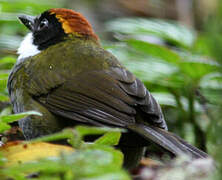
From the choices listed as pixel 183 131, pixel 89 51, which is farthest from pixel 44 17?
pixel 183 131

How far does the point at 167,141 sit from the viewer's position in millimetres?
3027

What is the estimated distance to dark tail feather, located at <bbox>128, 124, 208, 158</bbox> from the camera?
295 centimetres

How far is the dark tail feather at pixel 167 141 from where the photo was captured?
9.69 ft

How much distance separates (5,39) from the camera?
5496mm

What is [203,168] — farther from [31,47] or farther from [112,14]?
[112,14]

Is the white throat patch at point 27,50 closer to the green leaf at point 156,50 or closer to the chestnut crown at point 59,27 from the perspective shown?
the chestnut crown at point 59,27

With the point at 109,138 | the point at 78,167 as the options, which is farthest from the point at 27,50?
the point at 78,167

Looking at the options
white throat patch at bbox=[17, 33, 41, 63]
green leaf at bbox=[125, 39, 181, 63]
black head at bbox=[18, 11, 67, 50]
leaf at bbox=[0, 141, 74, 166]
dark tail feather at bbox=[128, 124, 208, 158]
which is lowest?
dark tail feather at bbox=[128, 124, 208, 158]

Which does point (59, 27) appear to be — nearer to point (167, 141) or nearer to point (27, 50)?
point (27, 50)

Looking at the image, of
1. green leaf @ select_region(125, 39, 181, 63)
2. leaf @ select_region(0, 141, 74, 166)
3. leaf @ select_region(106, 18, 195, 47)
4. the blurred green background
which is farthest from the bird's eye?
leaf @ select_region(0, 141, 74, 166)

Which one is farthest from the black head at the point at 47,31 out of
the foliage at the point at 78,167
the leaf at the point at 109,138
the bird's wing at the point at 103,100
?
the foliage at the point at 78,167

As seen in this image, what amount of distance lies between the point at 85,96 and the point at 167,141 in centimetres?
63

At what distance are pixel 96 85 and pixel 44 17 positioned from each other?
3.54 feet

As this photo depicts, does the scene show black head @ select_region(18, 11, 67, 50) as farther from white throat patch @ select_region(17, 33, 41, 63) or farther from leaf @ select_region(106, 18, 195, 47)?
leaf @ select_region(106, 18, 195, 47)
